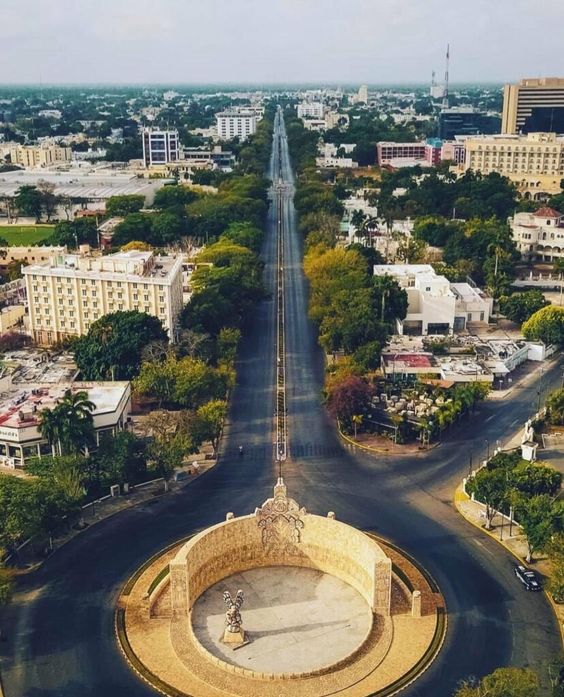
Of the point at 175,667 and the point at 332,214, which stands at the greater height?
the point at 332,214

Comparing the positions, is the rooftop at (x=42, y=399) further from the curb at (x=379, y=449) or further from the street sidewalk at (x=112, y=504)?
the curb at (x=379, y=449)

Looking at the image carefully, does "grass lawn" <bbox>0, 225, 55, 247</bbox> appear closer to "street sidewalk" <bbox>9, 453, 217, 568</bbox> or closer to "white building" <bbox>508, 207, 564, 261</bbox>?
"white building" <bbox>508, 207, 564, 261</bbox>

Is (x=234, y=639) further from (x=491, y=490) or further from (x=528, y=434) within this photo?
(x=528, y=434)

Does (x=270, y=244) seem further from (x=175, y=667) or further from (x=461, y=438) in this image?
(x=175, y=667)

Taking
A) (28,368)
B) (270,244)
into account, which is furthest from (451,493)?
(270,244)

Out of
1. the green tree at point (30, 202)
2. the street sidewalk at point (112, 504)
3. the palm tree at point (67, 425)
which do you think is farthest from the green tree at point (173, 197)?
the street sidewalk at point (112, 504)
